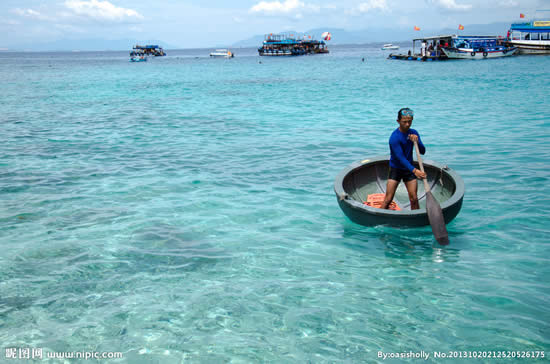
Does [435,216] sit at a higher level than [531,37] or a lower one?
lower

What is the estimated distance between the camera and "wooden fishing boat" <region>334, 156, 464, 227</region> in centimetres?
691

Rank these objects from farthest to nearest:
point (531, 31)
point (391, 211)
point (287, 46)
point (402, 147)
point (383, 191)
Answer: point (287, 46) < point (531, 31) < point (383, 191) < point (402, 147) < point (391, 211)

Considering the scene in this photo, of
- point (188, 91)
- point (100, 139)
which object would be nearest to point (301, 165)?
point (100, 139)

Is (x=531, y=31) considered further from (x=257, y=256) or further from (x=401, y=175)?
(x=257, y=256)

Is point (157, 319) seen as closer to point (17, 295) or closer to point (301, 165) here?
point (17, 295)

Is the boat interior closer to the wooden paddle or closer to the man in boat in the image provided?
the man in boat

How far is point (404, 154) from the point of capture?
720 cm

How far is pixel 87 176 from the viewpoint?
11594 millimetres

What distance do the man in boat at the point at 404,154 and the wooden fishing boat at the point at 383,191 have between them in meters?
0.51

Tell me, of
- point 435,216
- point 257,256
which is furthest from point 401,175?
point 257,256

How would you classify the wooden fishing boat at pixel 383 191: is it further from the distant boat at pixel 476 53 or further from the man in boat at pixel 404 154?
the distant boat at pixel 476 53

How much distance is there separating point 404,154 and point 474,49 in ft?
242

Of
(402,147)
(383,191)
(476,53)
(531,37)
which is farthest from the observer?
(531,37)

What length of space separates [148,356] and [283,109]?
20.4 metres
